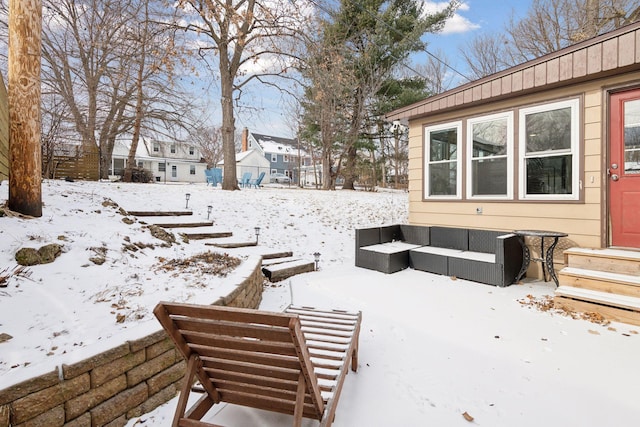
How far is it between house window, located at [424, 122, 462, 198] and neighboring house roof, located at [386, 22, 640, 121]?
42 centimetres

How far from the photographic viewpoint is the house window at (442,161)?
219 inches

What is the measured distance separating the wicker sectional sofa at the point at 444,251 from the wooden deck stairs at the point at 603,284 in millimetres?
694

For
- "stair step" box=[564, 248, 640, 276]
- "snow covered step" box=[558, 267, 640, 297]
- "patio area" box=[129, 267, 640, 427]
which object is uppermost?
"stair step" box=[564, 248, 640, 276]

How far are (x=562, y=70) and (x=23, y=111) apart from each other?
6162mm

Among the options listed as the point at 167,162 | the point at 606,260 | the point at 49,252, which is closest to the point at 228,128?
the point at 49,252

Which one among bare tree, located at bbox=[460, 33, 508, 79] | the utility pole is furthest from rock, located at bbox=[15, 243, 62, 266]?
bare tree, located at bbox=[460, 33, 508, 79]

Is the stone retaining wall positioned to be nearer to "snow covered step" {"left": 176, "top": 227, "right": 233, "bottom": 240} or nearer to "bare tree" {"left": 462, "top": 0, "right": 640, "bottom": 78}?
"snow covered step" {"left": 176, "top": 227, "right": 233, "bottom": 240}

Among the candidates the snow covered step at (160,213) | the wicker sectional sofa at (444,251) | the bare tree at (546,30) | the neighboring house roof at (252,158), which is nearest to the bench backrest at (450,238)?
the wicker sectional sofa at (444,251)

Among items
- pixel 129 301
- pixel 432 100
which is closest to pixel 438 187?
pixel 432 100

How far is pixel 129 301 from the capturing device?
2461mm

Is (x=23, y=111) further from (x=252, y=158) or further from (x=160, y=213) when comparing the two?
(x=252, y=158)

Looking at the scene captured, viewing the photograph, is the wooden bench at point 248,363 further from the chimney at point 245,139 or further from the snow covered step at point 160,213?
the chimney at point 245,139

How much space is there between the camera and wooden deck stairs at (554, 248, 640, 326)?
3230mm

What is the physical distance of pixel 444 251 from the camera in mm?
5309
